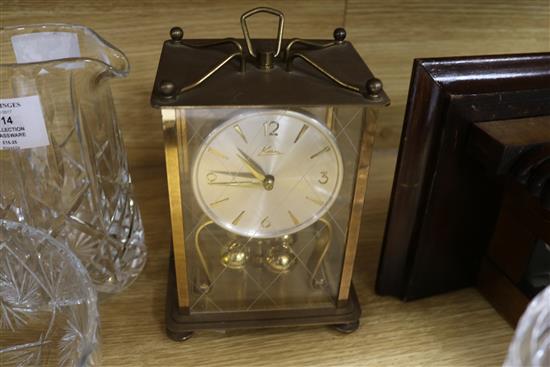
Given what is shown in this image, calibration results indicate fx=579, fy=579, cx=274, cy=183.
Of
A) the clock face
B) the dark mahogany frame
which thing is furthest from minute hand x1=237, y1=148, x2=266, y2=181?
the dark mahogany frame

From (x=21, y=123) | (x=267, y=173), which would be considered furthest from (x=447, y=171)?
(x=21, y=123)

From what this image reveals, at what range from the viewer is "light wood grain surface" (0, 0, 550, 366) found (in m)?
0.55

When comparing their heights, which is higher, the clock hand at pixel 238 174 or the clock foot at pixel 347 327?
the clock hand at pixel 238 174

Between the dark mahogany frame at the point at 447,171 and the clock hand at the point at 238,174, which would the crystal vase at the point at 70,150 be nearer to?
the clock hand at the point at 238,174

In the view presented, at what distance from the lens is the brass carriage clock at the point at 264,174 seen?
1.50 ft

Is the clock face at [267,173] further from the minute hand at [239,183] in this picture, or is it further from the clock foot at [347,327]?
the clock foot at [347,327]

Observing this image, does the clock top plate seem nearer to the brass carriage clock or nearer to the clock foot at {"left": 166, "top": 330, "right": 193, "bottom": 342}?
the brass carriage clock

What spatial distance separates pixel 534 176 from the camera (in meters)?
0.49

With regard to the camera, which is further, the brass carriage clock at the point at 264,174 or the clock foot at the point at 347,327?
the clock foot at the point at 347,327

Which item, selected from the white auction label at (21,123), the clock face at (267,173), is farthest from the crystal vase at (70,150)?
the clock face at (267,173)

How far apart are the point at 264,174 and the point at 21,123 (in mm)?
220

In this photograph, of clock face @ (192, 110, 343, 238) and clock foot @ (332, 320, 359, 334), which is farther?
clock foot @ (332, 320, 359, 334)

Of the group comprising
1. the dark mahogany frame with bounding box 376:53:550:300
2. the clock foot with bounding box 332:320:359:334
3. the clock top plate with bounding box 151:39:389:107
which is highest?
the clock top plate with bounding box 151:39:389:107

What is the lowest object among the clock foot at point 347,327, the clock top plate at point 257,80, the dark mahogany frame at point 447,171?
the clock foot at point 347,327
